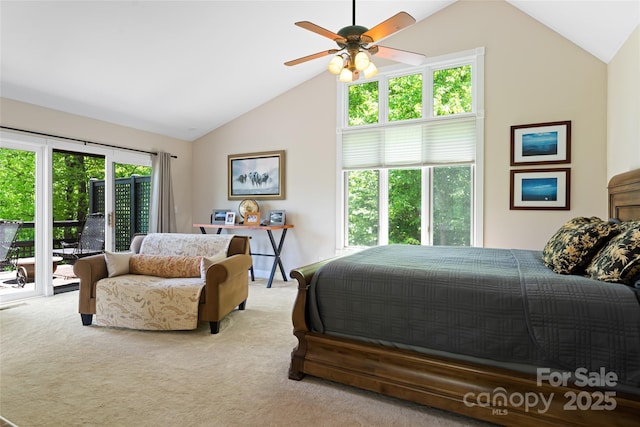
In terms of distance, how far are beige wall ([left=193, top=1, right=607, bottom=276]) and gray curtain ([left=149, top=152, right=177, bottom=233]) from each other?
6.58 feet

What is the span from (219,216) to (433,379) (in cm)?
429

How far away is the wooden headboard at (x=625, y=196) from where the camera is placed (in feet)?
7.91

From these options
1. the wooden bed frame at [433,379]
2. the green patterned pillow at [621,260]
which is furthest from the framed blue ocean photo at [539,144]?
the wooden bed frame at [433,379]

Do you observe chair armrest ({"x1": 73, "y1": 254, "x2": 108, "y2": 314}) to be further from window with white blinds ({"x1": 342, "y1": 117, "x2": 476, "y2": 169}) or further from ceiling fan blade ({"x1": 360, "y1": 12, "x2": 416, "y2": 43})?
window with white blinds ({"x1": 342, "y1": 117, "x2": 476, "y2": 169})

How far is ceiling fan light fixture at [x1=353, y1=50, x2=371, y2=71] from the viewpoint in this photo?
2.35 m

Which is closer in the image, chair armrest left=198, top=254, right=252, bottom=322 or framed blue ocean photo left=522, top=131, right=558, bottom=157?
chair armrest left=198, top=254, right=252, bottom=322

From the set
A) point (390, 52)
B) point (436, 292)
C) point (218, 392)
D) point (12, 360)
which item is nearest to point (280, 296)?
point (218, 392)

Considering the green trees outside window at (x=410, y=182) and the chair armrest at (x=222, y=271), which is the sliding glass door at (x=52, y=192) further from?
the green trees outside window at (x=410, y=182)

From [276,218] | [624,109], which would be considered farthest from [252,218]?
[624,109]

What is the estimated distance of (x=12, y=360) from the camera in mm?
2340

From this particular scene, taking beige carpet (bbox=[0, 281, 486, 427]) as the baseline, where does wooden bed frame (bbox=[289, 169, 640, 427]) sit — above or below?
above

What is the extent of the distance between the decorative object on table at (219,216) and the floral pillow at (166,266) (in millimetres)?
1962

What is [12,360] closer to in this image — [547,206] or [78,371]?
[78,371]

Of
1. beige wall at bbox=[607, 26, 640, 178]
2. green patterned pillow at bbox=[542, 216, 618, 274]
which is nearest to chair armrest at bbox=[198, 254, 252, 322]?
green patterned pillow at bbox=[542, 216, 618, 274]
